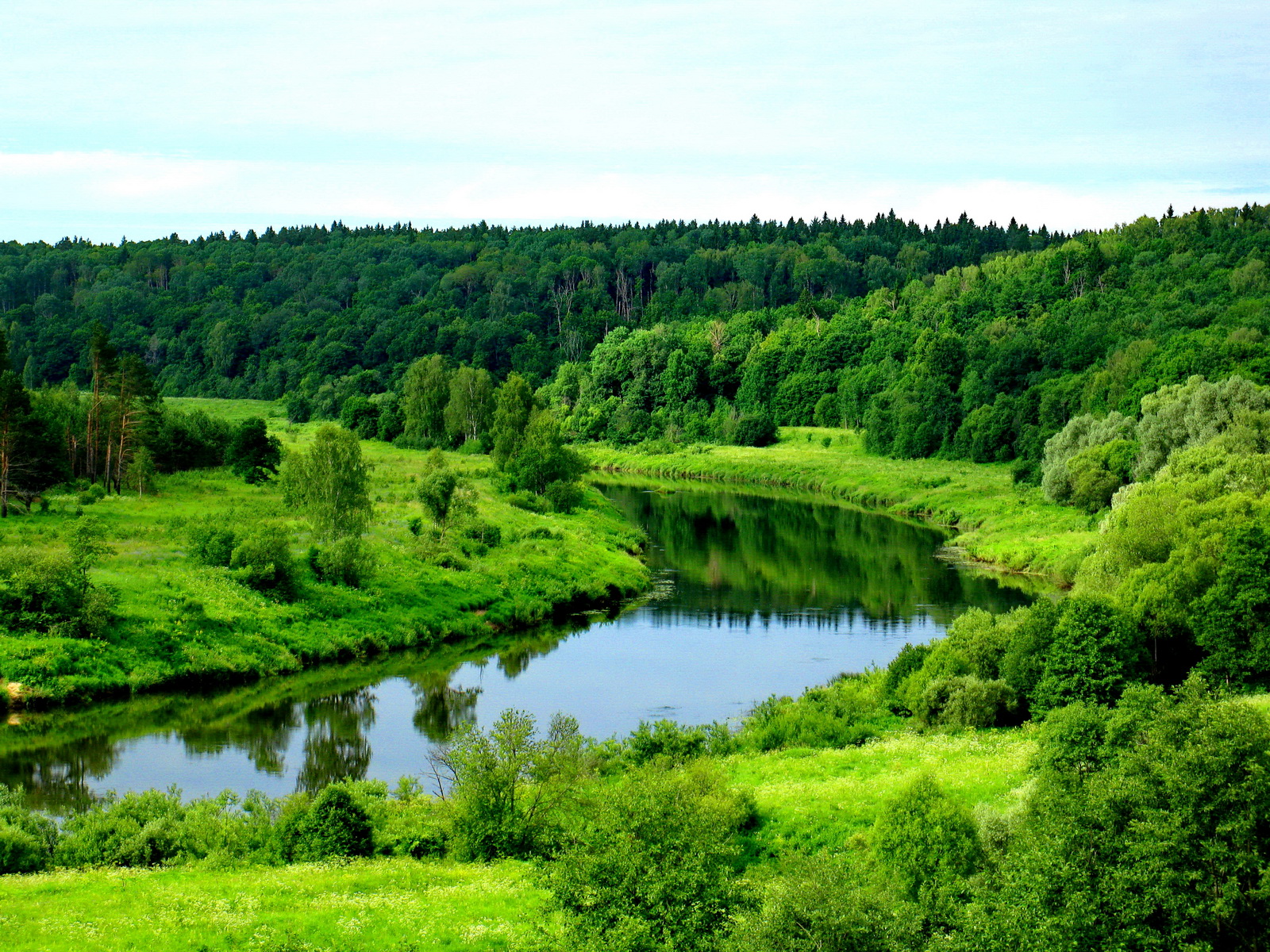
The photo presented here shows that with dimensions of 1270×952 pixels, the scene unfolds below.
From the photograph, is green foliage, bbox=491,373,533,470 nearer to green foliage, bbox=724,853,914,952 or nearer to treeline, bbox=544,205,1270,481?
treeline, bbox=544,205,1270,481

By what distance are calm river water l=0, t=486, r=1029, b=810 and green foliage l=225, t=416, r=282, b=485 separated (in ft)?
88.2

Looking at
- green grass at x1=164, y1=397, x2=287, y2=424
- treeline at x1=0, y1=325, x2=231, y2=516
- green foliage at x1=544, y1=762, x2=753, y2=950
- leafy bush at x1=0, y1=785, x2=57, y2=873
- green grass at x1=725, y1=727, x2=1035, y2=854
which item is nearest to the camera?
green foliage at x1=544, y1=762, x2=753, y2=950

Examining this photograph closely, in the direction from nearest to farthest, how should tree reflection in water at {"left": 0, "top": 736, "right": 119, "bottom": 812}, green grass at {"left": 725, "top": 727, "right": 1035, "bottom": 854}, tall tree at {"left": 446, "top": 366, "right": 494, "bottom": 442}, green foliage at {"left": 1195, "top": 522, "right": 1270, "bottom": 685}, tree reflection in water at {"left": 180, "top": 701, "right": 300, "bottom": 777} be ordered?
green grass at {"left": 725, "top": 727, "right": 1035, "bottom": 854}
tree reflection in water at {"left": 0, "top": 736, "right": 119, "bottom": 812}
tree reflection in water at {"left": 180, "top": 701, "right": 300, "bottom": 777}
green foliage at {"left": 1195, "top": 522, "right": 1270, "bottom": 685}
tall tree at {"left": 446, "top": 366, "right": 494, "bottom": 442}

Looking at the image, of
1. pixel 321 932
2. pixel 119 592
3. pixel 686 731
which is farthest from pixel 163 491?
pixel 321 932

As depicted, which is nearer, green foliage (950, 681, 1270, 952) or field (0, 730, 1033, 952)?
green foliage (950, 681, 1270, 952)

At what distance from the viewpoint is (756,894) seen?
57.7 ft

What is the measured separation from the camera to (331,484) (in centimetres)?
5116

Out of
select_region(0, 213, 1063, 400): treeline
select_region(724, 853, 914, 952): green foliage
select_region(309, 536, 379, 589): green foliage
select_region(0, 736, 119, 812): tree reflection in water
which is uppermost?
select_region(0, 213, 1063, 400): treeline

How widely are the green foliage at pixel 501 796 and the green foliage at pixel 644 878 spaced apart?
4607 mm

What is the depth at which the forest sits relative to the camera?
Answer: 700 inches

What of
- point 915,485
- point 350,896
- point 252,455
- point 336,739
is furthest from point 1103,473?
point 350,896

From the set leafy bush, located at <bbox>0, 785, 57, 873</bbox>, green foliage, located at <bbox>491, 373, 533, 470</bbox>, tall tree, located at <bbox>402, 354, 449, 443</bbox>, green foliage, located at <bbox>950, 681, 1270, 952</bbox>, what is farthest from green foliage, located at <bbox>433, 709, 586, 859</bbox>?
tall tree, located at <bbox>402, 354, 449, 443</bbox>

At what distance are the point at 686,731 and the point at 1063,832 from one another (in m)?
14.1

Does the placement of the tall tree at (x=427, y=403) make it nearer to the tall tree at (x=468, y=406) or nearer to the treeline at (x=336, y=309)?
the tall tree at (x=468, y=406)
